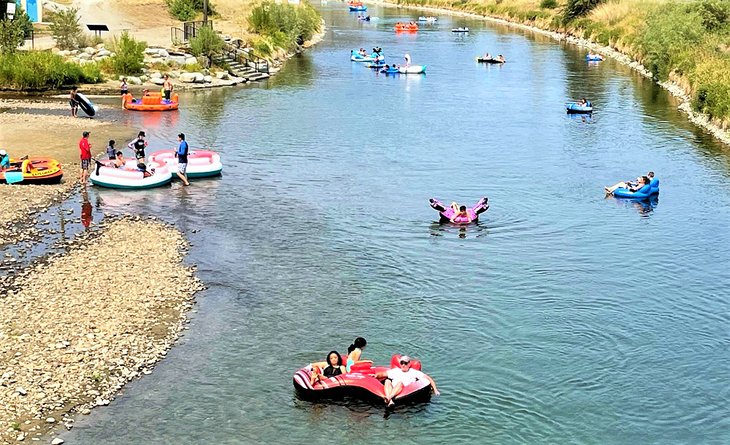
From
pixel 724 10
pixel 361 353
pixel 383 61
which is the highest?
pixel 724 10

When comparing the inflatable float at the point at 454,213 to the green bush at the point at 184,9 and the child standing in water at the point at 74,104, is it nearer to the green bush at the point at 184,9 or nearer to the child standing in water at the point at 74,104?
the child standing in water at the point at 74,104

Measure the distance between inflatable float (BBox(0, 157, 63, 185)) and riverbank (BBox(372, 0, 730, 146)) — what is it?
37.8 metres

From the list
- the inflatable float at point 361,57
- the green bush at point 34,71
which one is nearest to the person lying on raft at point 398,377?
the green bush at point 34,71

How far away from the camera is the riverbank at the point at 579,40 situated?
190 ft

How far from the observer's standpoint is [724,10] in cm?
8212

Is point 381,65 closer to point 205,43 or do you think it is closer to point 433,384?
point 205,43

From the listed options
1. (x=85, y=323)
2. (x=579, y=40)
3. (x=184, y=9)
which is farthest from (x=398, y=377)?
(x=579, y=40)

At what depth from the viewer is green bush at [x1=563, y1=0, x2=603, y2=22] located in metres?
119

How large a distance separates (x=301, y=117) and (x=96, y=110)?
13.0 m

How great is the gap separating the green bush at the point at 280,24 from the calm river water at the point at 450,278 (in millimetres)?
33106

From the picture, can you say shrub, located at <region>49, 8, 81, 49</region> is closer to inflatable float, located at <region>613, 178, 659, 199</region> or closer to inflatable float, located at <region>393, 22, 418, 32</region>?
inflatable float, located at <region>613, 178, 659, 199</region>

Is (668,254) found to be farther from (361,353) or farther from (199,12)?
(199,12)

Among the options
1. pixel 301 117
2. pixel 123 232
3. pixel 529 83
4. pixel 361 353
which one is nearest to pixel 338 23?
pixel 529 83

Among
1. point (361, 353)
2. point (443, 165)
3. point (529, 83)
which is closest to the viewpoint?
point (361, 353)
